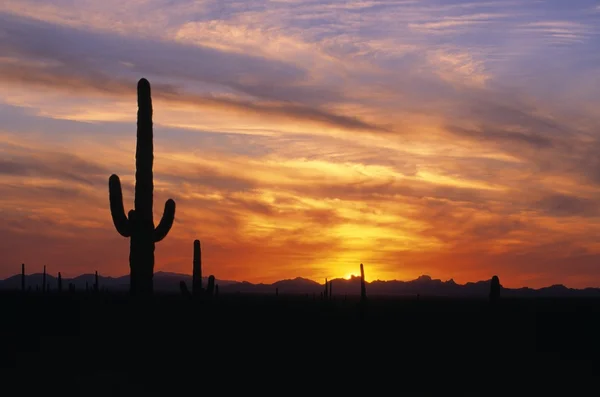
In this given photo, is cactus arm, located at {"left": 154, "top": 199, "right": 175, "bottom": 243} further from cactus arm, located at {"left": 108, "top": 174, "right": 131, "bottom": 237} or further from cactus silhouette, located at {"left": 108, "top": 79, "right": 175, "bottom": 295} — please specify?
cactus arm, located at {"left": 108, "top": 174, "right": 131, "bottom": 237}

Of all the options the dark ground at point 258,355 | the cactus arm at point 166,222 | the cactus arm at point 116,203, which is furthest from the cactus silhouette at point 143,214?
the dark ground at point 258,355

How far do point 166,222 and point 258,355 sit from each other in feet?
14.8

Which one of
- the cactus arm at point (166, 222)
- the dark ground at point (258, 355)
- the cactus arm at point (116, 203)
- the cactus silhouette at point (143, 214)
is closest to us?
the dark ground at point (258, 355)

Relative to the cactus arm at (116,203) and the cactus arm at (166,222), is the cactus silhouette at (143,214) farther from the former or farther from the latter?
the cactus arm at (116,203)

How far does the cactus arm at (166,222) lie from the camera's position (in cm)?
2350

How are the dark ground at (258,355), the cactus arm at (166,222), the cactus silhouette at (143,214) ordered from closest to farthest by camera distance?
the dark ground at (258,355)
the cactus silhouette at (143,214)
the cactus arm at (166,222)

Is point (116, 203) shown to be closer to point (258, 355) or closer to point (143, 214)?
point (143, 214)

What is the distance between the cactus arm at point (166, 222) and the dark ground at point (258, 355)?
6.60 ft

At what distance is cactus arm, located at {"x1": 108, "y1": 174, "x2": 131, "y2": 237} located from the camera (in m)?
22.0

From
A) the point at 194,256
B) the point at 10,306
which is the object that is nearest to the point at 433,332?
the point at 194,256

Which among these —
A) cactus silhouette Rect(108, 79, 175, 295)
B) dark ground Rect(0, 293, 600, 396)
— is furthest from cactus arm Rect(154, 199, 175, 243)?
dark ground Rect(0, 293, 600, 396)

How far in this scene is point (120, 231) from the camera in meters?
22.5

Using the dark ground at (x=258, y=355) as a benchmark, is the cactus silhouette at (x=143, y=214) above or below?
above

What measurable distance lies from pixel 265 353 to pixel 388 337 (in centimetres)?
805
